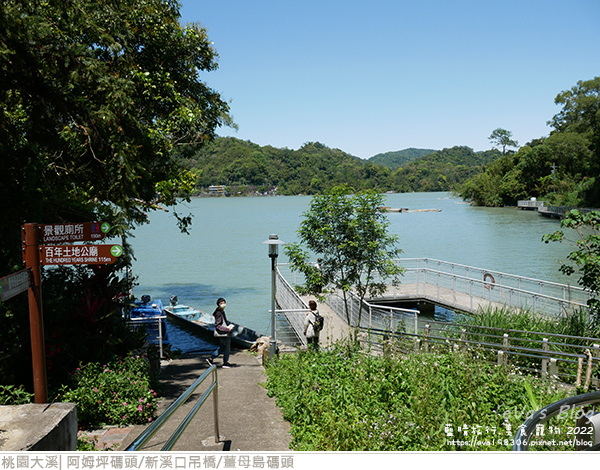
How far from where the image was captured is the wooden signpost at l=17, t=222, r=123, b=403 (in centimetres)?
511

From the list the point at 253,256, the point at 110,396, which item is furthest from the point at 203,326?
the point at 253,256

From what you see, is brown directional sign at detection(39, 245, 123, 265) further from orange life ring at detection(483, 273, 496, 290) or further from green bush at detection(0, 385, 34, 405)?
orange life ring at detection(483, 273, 496, 290)

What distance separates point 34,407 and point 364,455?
130 inches

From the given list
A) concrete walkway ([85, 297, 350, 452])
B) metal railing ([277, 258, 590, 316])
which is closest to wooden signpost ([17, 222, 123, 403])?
concrete walkway ([85, 297, 350, 452])

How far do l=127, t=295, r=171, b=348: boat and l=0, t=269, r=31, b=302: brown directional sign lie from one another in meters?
4.48

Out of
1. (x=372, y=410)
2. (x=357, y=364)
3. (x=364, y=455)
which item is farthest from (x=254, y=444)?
(x=364, y=455)

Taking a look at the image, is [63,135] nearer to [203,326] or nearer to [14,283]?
[14,283]

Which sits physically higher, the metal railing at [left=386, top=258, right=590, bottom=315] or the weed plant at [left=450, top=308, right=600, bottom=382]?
the weed plant at [left=450, top=308, right=600, bottom=382]

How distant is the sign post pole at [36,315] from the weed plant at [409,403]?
274cm

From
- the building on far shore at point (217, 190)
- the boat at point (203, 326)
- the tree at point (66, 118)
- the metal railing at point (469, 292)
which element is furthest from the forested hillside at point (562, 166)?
the building on far shore at point (217, 190)

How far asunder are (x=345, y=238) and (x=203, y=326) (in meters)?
7.03

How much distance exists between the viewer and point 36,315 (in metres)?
5.11

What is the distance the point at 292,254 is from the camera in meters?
15.2

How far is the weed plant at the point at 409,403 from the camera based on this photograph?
15.9 ft
